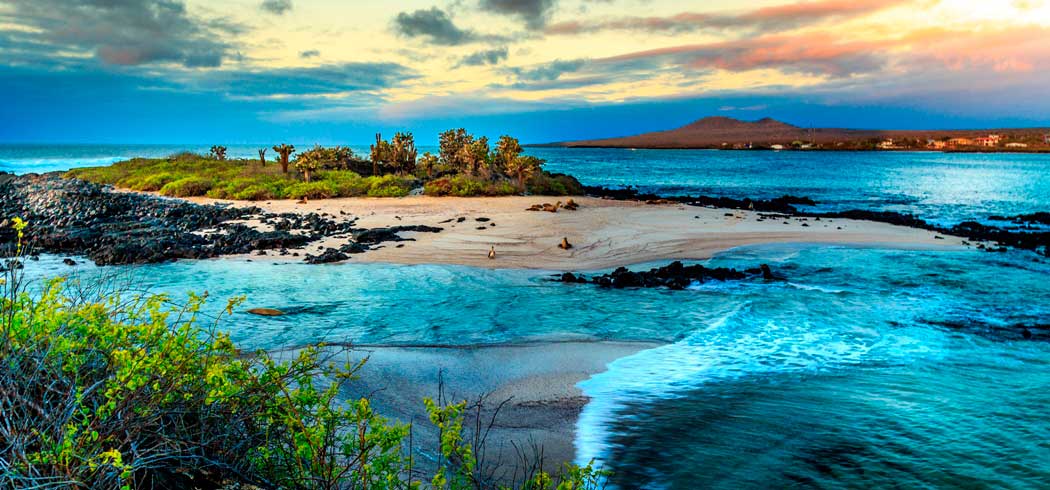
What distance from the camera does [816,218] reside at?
95.1 feet

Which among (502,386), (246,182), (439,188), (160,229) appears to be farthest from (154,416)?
(246,182)

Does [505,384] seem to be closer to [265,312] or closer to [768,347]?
[768,347]

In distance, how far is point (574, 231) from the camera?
2269 centimetres

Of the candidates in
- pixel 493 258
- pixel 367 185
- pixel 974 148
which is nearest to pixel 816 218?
pixel 493 258

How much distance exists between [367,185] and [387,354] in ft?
91.2

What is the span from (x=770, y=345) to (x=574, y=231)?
12.6 meters

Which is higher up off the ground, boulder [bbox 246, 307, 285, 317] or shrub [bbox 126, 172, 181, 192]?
shrub [bbox 126, 172, 181, 192]

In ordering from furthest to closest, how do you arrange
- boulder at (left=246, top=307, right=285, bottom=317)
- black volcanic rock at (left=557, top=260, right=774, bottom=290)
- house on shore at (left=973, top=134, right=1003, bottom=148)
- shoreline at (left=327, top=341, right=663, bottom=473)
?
house on shore at (left=973, top=134, right=1003, bottom=148) → black volcanic rock at (left=557, top=260, right=774, bottom=290) → boulder at (left=246, top=307, right=285, bottom=317) → shoreline at (left=327, top=341, right=663, bottom=473)

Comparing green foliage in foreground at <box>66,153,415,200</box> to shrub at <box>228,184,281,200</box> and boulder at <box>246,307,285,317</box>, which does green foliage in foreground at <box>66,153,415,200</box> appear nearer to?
shrub at <box>228,184,281,200</box>

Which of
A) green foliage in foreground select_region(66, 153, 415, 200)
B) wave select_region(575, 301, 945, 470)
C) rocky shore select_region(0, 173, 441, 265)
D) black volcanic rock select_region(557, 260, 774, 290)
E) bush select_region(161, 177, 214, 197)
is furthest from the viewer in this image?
bush select_region(161, 177, 214, 197)

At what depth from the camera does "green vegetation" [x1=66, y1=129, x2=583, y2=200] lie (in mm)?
34188

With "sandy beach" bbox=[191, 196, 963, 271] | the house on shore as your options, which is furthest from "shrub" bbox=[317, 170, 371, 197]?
the house on shore

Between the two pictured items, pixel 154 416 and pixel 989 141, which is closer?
pixel 154 416

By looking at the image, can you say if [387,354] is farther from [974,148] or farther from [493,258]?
[974,148]
